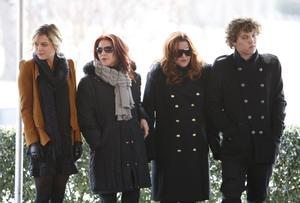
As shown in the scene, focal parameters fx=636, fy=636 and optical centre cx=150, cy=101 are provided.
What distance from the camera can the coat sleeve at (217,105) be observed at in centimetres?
489

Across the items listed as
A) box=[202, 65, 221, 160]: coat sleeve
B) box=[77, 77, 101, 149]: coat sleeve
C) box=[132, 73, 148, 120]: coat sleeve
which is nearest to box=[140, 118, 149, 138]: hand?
box=[132, 73, 148, 120]: coat sleeve

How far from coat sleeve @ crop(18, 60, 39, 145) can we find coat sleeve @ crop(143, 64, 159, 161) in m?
0.88

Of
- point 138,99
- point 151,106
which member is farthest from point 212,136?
point 138,99

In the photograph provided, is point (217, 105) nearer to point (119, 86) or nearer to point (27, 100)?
point (119, 86)

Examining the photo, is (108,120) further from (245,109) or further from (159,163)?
(245,109)

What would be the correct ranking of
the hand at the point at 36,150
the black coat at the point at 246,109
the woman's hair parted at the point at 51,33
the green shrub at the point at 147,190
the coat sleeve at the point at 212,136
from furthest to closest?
the green shrub at the point at 147,190
the coat sleeve at the point at 212,136
the black coat at the point at 246,109
the woman's hair parted at the point at 51,33
the hand at the point at 36,150

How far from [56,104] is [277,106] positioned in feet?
5.59

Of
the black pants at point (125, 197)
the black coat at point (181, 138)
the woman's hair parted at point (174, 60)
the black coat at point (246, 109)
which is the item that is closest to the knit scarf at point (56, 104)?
the black pants at point (125, 197)

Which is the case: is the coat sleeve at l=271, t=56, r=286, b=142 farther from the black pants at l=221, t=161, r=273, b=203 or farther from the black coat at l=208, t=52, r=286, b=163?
the black pants at l=221, t=161, r=273, b=203

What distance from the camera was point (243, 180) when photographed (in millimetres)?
4914

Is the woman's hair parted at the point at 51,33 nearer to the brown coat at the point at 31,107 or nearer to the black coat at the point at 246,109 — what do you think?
the brown coat at the point at 31,107

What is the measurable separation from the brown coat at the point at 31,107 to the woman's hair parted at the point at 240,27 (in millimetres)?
1325

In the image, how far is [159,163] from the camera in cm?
499

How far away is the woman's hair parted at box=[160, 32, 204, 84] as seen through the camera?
488 cm
